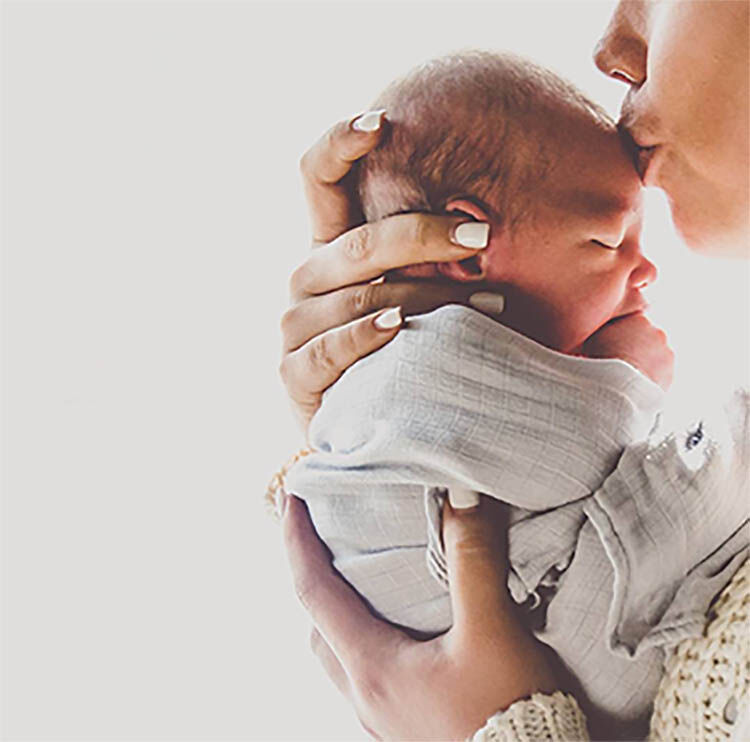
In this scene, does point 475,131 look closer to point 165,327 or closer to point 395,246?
point 395,246

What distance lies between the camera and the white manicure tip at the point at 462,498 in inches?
32.6

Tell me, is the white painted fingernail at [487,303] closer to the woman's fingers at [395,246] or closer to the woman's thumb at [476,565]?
the woman's fingers at [395,246]

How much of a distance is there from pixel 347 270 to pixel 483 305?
0.46 feet

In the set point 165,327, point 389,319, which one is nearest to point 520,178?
point 389,319

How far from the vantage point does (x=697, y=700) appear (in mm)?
766

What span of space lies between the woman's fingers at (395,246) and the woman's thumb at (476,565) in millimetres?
204

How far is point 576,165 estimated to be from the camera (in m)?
0.88

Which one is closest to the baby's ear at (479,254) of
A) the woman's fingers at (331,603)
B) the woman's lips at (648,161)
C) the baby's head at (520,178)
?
the baby's head at (520,178)

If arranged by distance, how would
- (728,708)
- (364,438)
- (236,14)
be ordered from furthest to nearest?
1. (236,14)
2. (364,438)
3. (728,708)

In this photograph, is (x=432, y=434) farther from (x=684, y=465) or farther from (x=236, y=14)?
(x=236, y=14)

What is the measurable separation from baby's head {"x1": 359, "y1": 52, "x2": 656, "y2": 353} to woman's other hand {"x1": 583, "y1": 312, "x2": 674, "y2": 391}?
0.05m

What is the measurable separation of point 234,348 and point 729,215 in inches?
36.3

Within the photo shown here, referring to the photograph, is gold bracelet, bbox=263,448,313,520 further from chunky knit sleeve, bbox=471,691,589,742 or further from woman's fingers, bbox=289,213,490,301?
chunky knit sleeve, bbox=471,691,589,742

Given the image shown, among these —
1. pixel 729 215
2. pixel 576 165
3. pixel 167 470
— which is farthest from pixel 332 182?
pixel 167 470
